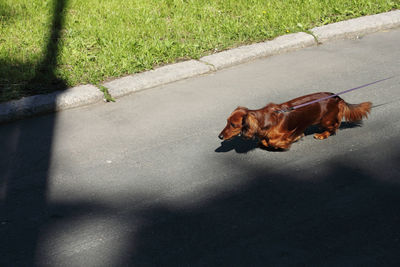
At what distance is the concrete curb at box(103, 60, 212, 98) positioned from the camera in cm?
589

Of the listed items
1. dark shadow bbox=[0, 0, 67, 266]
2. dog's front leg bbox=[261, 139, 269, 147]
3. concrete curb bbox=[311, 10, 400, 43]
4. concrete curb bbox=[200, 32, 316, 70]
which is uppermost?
concrete curb bbox=[311, 10, 400, 43]

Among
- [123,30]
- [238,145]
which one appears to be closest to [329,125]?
[238,145]

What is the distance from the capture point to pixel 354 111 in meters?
4.75

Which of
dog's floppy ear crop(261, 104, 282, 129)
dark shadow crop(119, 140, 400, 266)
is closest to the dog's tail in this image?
dark shadow crop(119, 140, 400, 266)

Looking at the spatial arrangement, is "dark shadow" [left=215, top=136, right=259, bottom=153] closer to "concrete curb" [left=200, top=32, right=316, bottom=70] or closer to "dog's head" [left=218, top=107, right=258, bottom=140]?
"dog's head" [left=218, top=107, right=258, bottom=140]

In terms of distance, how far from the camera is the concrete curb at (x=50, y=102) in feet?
17.6

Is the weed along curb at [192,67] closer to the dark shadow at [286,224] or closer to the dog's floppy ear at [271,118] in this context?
the dog's floppy ear at [271,118]

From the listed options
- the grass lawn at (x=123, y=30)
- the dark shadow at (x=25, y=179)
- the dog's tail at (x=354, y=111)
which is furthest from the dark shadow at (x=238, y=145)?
the grass lawn at (x=123, y=30)

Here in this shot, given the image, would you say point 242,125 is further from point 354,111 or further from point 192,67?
point 192,67

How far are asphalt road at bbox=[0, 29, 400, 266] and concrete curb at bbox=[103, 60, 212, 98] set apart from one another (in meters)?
0.13

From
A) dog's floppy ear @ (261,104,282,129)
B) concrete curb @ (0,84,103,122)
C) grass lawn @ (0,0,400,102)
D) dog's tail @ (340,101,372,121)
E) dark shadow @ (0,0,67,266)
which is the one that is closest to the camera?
dark shadow @ (0,0,67,266)

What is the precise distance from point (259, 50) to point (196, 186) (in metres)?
3.10

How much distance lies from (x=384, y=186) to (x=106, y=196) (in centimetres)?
222

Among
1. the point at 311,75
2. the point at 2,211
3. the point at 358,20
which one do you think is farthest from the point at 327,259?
the point at 358,20
